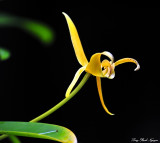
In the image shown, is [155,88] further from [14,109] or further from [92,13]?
[14,109]

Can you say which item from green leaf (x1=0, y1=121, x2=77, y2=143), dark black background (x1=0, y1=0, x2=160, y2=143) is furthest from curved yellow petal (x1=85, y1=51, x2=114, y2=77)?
dark black background (x1=0, y1=0, x2=160, y2=143)

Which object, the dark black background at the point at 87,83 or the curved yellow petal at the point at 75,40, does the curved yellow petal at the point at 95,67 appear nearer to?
the curved yellow petal at the point at 75,40

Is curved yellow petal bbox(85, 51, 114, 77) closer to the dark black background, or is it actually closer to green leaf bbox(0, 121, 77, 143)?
green leaf bbox(0, 121, 77, 143)

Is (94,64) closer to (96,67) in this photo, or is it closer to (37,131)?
(96,67)

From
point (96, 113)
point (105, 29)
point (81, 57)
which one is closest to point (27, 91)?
point (96, 113)

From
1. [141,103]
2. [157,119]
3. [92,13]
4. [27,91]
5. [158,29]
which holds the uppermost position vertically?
[92,13]

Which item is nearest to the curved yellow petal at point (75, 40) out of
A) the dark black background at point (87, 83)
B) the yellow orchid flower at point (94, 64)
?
the yellow orchid flower at point (94, 64)

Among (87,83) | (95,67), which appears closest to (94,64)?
(95,67)
